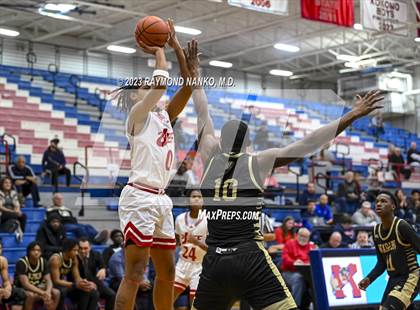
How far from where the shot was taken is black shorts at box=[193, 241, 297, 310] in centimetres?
465

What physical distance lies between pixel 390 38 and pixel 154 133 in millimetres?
24359

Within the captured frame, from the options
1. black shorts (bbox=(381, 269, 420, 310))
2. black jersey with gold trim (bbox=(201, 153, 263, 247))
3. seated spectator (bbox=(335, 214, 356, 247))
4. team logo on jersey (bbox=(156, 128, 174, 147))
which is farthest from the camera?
seated spectator (bbox=(335, 214, 356, 247))

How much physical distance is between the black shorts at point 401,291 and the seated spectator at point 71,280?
4987 millimetres

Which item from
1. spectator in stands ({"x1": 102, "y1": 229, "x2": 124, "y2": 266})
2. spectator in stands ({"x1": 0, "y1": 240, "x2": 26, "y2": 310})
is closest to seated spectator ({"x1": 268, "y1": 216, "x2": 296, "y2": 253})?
spectator in stands ({"x1": 102, "y1": 229, "x2": 124, "y2": 266})

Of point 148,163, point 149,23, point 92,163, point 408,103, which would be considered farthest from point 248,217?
point 408,103

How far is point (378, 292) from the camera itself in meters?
11.3

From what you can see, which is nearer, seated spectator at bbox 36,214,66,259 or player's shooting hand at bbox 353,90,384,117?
player's shooting hand at bbox 353,90,384,117

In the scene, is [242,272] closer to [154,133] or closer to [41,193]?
[154,133]

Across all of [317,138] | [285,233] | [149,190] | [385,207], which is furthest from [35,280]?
[317,138]

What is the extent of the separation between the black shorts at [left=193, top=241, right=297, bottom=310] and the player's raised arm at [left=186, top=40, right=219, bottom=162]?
79 cm

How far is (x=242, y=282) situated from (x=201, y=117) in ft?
4.37

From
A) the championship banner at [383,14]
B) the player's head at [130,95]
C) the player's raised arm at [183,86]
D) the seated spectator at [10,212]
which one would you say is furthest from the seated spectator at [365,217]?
the player's raised arm at [183,86]

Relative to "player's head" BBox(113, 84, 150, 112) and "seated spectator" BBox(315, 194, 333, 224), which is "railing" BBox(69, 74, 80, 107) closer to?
"seated spectator" BBox(315, 194, 333, 224)

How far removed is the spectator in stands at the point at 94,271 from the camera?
451 inches
